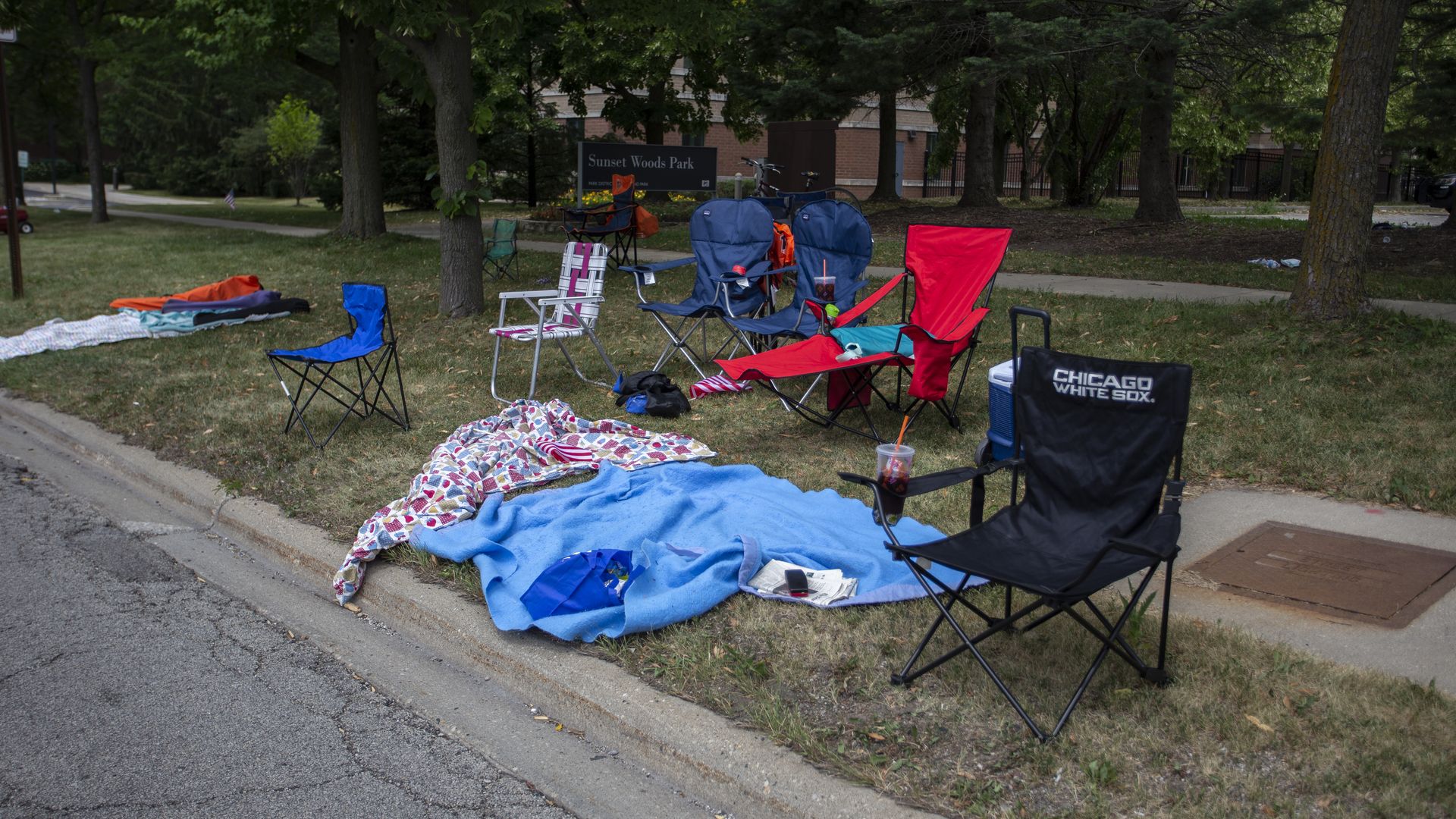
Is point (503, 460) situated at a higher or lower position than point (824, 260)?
lower

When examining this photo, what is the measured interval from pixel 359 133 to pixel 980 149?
1105cm

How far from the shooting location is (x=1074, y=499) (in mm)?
3855

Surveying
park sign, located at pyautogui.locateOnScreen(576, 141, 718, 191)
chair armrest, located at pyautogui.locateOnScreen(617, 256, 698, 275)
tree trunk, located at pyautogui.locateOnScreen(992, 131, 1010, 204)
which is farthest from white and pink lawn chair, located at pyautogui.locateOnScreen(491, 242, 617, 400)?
tree trunk, located at pyautogui.locateOnScreen(992, 131, 1010, 204)

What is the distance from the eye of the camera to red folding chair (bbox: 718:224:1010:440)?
6.27 metres

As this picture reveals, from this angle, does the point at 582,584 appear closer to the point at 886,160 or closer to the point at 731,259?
the point at 731,259

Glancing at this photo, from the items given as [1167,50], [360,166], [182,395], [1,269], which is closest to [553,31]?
[360,166]

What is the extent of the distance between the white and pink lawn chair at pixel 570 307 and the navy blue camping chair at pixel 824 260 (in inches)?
41.7

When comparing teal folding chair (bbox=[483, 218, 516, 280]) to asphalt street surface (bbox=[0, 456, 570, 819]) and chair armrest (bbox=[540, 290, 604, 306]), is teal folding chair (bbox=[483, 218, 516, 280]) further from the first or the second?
asphalt street surface (bbox=[0, 456, 570, 819])

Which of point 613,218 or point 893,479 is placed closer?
point 893,479

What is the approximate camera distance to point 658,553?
461 cm

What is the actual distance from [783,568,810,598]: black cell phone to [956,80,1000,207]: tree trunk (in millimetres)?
16966

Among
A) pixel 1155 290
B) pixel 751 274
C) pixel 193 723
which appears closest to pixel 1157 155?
pixel 1155 290

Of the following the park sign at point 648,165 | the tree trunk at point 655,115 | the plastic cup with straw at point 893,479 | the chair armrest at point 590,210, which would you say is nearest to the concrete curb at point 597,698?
the plastic cup with straw at point 893,479

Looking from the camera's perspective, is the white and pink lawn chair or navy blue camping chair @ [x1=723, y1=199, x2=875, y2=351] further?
navy blue camping chair @ [x1=723, y1=199, x2=875, y2=351]
